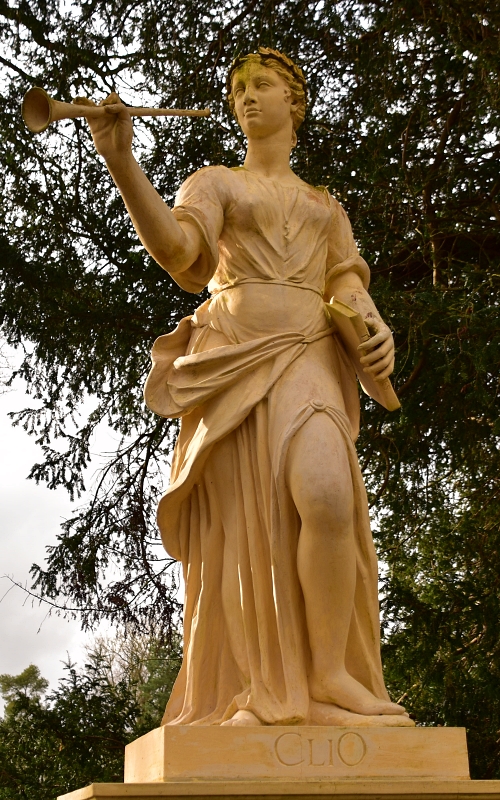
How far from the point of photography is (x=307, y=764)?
3.89 metres

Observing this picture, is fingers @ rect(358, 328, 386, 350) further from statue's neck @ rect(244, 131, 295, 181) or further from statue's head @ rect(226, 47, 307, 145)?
statue's head @ rect(226, 47, 307, 145)

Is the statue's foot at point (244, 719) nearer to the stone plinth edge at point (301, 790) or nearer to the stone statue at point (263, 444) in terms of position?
the stone statue at point (263, 444)

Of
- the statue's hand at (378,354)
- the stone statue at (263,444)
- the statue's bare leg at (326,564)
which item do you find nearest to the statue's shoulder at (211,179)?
the stone statue at (263,444)

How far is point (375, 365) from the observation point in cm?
449

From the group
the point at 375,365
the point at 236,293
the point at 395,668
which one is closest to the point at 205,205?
the point at 236,293

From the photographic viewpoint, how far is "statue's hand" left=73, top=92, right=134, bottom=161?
13.5 feet

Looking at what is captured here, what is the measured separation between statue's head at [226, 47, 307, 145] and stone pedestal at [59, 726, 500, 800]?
2.27 m

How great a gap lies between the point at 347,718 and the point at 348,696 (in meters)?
0.09

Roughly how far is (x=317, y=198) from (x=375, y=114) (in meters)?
4.22

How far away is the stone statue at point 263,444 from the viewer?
4.15 metres

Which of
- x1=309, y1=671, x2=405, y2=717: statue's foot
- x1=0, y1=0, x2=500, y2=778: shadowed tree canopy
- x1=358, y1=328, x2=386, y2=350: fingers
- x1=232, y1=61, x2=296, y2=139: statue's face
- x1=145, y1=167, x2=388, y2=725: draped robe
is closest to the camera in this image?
x1=309, y1=671, x2=405, y2=717: statue's foot

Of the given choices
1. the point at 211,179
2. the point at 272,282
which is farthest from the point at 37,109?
the point at 272,282

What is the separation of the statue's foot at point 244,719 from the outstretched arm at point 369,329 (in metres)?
1.21

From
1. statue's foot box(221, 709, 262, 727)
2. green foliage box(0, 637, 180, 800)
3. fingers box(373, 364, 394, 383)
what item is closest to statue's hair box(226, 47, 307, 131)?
fingers box(373, 364, 394, 383)
